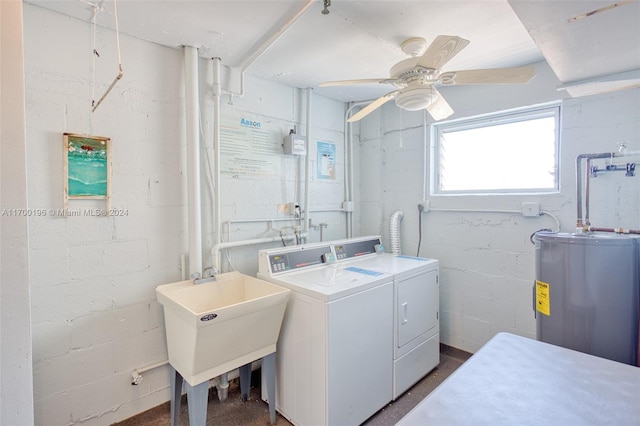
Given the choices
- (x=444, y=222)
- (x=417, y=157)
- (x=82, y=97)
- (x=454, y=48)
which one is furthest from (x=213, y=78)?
(x=444, y=222)

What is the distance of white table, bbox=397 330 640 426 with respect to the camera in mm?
825

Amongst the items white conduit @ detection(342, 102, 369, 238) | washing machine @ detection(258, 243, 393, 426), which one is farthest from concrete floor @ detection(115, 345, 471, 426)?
white conduit @ detection(342, 102, 369, 238)

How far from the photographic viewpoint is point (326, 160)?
2996 mm

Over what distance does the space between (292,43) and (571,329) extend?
216 centimetres

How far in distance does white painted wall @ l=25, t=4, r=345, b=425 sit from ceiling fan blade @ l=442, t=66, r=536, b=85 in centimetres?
158

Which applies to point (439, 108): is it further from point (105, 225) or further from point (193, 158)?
point (105, 225)

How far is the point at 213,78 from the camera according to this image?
2.12 meters

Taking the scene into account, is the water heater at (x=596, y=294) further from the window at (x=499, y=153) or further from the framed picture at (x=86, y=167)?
the framed picture at (x=86, y=167)

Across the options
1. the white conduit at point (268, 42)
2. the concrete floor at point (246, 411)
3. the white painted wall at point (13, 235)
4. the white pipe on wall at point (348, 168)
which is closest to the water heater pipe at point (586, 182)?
the concrete floor at point (246, 411)

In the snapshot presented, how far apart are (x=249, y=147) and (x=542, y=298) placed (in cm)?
211

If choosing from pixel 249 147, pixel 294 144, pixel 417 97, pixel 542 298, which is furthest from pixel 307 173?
pixel 542 298

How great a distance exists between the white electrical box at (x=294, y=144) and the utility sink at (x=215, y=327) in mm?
1115

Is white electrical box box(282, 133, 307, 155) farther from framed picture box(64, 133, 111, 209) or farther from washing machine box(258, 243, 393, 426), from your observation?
framed picture box(64, 133, 111, 209)

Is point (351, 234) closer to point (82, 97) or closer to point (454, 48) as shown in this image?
point (454, 48)
